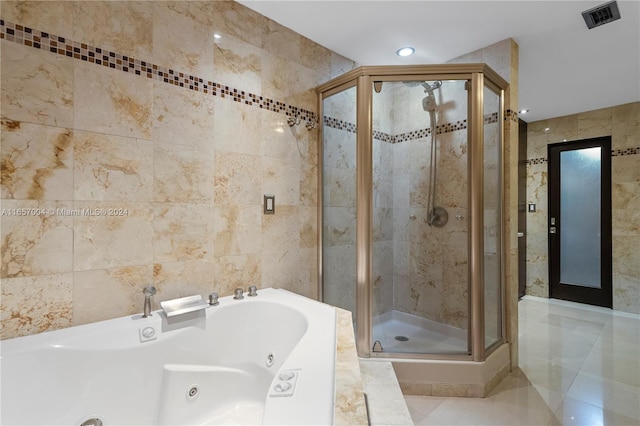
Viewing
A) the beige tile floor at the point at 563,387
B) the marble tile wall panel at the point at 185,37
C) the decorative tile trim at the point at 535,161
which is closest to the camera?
the marble tile wall panel at the point at 185,37

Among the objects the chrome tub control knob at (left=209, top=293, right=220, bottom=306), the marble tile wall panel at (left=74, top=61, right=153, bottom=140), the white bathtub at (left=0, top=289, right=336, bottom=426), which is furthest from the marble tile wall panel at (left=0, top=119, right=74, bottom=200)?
the chrome tub control knob at (left=209, top=293, right=220, bottom=306)

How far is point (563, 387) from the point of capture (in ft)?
6.52

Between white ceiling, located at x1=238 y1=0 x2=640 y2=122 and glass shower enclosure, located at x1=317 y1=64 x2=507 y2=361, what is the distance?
1.14ft

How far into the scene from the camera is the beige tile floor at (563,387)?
1.70 meters

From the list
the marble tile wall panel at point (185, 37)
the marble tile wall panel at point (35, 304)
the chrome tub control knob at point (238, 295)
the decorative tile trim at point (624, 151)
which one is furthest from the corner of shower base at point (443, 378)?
the decorative tile trim at point (624, 151)

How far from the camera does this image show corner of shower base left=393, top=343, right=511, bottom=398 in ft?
6.23

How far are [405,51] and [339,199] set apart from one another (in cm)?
133

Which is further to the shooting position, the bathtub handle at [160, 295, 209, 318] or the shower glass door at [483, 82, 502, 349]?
the shower glass door at [483, 82, 502, 349]

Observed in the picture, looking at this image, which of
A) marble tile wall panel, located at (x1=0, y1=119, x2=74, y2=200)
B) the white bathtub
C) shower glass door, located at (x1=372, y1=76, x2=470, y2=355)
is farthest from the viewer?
shower glass door, located at (x1=372, y1=76, x2=470, y2=355)

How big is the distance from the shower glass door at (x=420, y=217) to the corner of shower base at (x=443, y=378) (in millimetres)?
103

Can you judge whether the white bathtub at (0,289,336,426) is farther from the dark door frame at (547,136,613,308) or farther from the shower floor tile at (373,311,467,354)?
the dark door frame at (547,136,613,308)

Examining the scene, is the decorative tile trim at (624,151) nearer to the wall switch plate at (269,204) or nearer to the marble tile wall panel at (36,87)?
the wall switch plate at (269,204)

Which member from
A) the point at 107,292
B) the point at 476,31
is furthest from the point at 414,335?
the point at 476,31

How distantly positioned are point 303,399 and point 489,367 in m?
1.65
